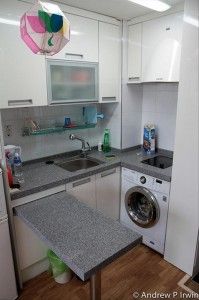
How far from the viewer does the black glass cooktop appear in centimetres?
232

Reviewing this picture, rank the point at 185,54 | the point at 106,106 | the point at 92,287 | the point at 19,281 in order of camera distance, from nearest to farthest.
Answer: the point at 92,287 < the point at 185,54 < the point at 19,281 < the point at 106,106

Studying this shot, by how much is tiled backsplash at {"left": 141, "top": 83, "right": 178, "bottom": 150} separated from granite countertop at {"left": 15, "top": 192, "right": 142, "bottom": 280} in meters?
1.36

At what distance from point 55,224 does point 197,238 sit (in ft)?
3.83

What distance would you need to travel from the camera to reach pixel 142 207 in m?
2.37

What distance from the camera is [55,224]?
137 cm

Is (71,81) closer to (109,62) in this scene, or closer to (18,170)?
(109,62)

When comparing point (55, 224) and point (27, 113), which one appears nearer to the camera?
point (55, 224)

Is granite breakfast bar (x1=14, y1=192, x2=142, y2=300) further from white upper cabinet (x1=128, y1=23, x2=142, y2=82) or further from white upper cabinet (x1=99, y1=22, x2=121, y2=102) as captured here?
white upper cabinet (x1=128, y1=23, x2=142, y2=82)

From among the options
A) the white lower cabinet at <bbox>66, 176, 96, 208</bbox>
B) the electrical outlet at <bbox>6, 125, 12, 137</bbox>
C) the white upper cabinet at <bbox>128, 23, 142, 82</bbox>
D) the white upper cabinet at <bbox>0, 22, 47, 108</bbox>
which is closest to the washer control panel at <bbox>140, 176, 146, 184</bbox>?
the white lower cabinet at <bbox>66, 176, 96, 208</bbox>

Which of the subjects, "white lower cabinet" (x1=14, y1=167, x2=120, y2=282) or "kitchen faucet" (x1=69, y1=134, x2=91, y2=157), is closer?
"white lower cabinet" (x1=14, y1=167, x2=120, y2=282)

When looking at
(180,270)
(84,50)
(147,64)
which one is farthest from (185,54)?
(180,270)

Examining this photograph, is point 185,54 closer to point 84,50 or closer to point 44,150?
point 84,50

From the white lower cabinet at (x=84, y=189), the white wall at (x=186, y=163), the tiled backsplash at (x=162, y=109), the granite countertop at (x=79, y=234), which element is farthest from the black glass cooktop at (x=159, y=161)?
the granite countertop at (x=79, y=234)

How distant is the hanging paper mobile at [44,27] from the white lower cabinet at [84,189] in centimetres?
116
